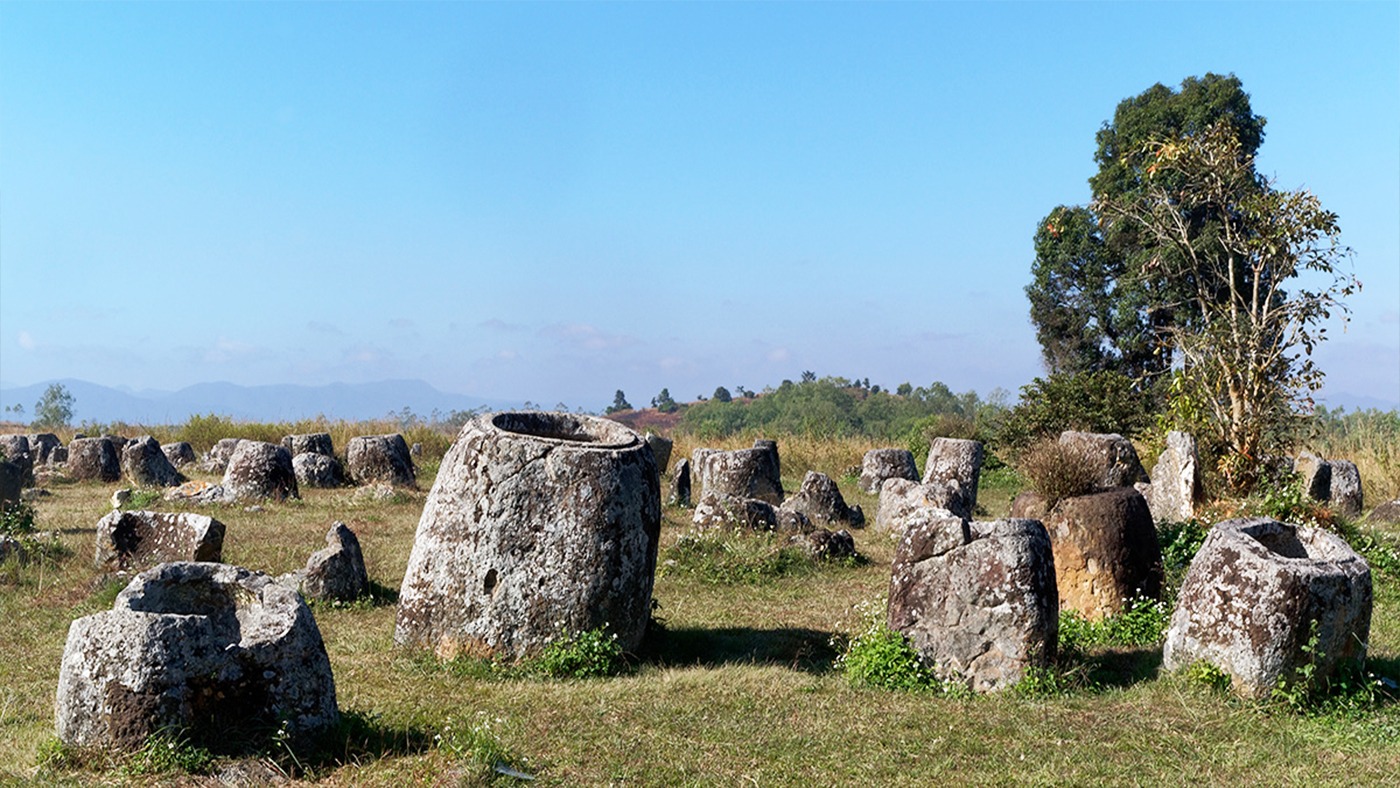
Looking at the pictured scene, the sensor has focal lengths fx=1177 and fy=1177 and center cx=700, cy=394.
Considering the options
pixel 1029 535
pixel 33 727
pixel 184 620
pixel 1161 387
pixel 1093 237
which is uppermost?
pixel 1093 237

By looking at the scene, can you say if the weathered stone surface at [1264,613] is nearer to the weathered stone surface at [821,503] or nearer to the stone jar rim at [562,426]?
the stone jar rim at [562,426]

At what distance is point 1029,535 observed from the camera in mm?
8844

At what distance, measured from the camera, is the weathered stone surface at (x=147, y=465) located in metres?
23.0

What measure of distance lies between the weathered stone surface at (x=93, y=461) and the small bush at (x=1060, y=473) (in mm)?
19120

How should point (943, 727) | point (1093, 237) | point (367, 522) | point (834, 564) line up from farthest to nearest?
point (1093, 237), point (367, 522), point (834, 564), point (943, 727)

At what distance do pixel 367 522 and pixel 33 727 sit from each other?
408 inches

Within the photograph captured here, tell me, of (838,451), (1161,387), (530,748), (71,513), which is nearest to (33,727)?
(530,748)

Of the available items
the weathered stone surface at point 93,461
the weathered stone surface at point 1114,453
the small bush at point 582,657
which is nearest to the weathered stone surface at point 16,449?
the weathered stone surface at point 93,461

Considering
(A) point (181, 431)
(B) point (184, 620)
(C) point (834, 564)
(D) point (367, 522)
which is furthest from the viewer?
(A) point (181, 431)

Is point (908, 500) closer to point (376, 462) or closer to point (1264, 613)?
point (1264, 613)

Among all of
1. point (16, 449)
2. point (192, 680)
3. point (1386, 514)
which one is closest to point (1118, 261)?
point (1386, 514)

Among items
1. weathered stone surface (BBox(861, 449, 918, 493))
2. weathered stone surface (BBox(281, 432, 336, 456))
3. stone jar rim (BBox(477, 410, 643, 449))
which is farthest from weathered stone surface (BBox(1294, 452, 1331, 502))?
weathered stone surface (BBox(281, 432, 336, 456))

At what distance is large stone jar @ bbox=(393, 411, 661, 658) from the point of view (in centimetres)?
891

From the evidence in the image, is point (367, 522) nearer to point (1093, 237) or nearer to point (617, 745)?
point (617, 745)
